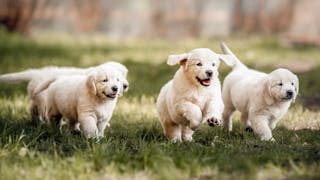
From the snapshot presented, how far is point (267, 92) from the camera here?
Result: 7.18 meters

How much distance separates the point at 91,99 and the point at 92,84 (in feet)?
0.58

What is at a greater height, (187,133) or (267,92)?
(267,92)

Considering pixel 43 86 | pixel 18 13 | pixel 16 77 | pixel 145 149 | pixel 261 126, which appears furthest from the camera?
pixel 18 13

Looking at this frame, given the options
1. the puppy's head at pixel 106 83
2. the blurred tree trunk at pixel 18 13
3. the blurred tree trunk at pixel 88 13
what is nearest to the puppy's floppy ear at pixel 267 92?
the puppy's head at pixel 106 83

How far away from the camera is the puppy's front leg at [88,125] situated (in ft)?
22.5

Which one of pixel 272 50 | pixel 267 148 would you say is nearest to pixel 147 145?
pixel 267 148

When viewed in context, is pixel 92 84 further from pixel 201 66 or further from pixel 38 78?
pixel 38 78

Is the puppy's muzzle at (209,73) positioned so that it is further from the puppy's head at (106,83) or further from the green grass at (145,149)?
the puppy's head at (106,83)

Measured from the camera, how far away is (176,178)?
492 cm

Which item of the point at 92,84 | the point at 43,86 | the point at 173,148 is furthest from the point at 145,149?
the point at 43,86

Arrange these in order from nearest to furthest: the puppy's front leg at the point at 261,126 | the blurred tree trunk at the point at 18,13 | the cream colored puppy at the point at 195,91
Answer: the cream colored puppy at the point at 195,91
the puppy's front leg at the point at 261,126
the blurred tree trunk at the point at 18,13

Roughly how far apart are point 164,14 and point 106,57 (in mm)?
6835

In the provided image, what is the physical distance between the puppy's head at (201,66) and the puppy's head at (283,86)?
2.41 feet

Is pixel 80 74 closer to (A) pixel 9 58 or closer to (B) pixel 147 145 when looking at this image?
(B) pixel 147 145
